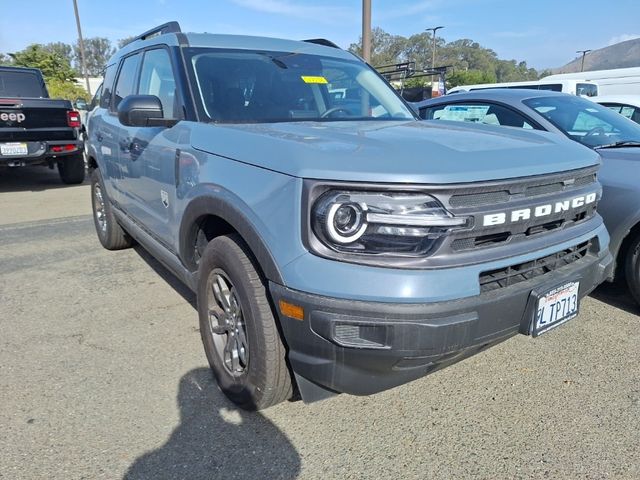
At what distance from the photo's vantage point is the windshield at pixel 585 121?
158 inches

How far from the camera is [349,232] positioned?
70.7 inches

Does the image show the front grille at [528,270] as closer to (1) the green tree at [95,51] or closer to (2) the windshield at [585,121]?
(2) the windshield at [585,121]

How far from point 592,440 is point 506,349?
0.86 meters

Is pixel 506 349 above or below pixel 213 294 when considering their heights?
below

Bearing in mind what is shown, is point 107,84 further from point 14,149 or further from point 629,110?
point 629,110

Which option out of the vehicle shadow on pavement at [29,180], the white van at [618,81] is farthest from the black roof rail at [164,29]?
the white van at [618,81]

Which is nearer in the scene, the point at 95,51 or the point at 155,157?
the point at 155,157

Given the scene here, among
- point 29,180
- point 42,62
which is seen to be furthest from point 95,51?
point 29,180

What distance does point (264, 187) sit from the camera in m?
2.02

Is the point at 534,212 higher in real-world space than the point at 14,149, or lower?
higher

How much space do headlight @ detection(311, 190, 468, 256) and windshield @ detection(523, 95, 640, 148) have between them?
8.91ft

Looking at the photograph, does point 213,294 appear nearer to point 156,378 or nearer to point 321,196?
point 156,378

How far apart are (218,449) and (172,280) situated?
7.70 feet

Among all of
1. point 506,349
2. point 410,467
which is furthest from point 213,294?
point 506,349
